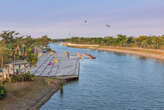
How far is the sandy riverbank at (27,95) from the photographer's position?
26.5 metres

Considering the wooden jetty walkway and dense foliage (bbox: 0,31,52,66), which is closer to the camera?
dense foliage (bbox: 0,31,52,66)

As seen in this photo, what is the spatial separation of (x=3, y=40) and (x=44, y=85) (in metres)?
34.6

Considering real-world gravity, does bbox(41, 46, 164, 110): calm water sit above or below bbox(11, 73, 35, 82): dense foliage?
below

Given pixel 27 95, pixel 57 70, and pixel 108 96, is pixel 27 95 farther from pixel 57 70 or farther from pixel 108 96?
pixel 57 70

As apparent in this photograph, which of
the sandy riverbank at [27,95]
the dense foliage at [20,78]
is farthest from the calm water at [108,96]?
the dense foliage at [20,78]

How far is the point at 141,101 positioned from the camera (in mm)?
33156

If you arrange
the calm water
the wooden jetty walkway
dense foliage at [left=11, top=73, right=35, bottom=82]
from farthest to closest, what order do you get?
the wooden jetty walkway
dense foliage at [left=11, top=73, right=35, bottom=82]
the calm water

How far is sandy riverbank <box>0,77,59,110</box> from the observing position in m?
26.5

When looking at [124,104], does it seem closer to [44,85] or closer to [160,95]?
[160,95]

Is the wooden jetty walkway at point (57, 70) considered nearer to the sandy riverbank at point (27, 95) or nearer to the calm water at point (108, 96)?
the calm water at point (108, 96)

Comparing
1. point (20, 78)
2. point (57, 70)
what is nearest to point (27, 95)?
point (20, 78)

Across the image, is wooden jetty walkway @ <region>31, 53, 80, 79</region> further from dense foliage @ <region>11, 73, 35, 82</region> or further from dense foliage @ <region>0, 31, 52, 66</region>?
dense foliage @ <region>11, 73, 35, 82</region>

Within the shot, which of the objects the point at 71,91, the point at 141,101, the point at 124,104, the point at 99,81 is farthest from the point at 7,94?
the point at 99,81

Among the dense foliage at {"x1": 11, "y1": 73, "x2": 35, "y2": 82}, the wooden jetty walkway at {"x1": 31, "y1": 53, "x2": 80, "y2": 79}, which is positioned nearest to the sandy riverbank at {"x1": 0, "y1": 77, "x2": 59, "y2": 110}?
the dense foliage at {"x1": 11, "y1": 73, "x2": 35, "y2": 82}
